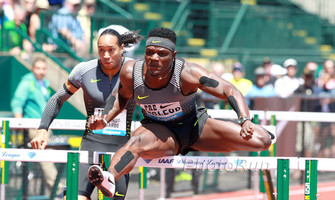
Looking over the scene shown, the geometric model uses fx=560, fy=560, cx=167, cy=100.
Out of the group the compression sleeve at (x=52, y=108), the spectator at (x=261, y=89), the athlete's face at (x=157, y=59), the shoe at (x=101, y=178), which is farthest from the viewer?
the spectator at (x=261, y=89)

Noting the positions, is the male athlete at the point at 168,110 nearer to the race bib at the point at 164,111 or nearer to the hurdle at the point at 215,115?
the race bib at the point at 164,111

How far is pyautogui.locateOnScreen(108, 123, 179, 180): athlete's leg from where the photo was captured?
15.0 ft

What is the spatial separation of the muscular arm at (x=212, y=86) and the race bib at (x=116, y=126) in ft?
2.90

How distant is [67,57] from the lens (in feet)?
33.6

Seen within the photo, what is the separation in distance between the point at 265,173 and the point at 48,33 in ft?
17.3

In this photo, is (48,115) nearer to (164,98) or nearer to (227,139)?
(164,98)

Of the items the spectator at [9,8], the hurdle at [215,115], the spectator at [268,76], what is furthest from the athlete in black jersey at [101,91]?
the spectator at [268,76]

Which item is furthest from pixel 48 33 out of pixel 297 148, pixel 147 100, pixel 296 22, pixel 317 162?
pixel 296 22

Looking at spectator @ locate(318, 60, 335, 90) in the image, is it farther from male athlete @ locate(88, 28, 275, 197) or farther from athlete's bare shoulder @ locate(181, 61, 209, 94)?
athlete's bare shoulder @ locate(181, 61, 209, 94)

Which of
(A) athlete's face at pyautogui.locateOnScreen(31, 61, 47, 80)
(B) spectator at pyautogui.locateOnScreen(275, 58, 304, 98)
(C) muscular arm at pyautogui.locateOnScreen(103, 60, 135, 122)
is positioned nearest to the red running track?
(B) spectator at pyautogui.locateOnScreen(275, 58, 304, 98)

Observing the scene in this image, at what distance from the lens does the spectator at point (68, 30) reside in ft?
33.6

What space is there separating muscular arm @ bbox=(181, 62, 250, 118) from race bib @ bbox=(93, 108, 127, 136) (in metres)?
0.88

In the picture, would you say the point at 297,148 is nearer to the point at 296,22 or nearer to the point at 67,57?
the point at 67,57

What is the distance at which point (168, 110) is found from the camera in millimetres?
4953
